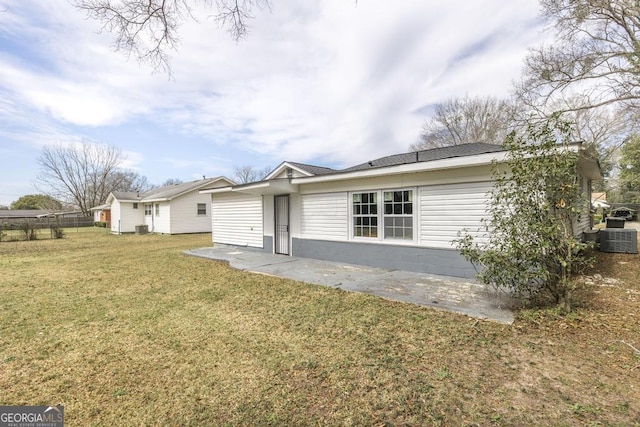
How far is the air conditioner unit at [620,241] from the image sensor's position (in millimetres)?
8109

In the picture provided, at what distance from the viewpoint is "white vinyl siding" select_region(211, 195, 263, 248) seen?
36.7 feet

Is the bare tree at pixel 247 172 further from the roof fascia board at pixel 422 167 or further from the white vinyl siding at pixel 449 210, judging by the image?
the white vinyl siding at pixel 449 210

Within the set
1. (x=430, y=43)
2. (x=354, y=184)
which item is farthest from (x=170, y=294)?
(x=430, y=43)

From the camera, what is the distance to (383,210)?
7.71 metres

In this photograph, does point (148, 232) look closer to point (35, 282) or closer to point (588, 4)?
point (35, 282)

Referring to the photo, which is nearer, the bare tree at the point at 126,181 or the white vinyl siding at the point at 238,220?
the white vinyl siding at the point at 238,220

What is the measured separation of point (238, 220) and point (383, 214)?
6716 mm

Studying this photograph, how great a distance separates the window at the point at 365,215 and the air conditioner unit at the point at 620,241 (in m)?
7.04

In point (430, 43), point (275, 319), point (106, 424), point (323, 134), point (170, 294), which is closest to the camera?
point (106, 424)

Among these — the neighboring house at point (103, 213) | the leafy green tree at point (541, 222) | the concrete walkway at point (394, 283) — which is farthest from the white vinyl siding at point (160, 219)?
the leafy green tree at point (541, 222)

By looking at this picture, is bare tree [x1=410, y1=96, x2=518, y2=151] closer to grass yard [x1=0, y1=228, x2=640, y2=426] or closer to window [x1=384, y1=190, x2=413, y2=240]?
window [x1=384, y1=190, x2=413, y2=240]

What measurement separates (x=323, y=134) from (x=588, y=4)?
480 inches

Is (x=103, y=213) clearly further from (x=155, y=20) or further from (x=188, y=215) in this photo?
(x=155, y=20)

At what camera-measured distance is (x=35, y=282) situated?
6.84 meters
